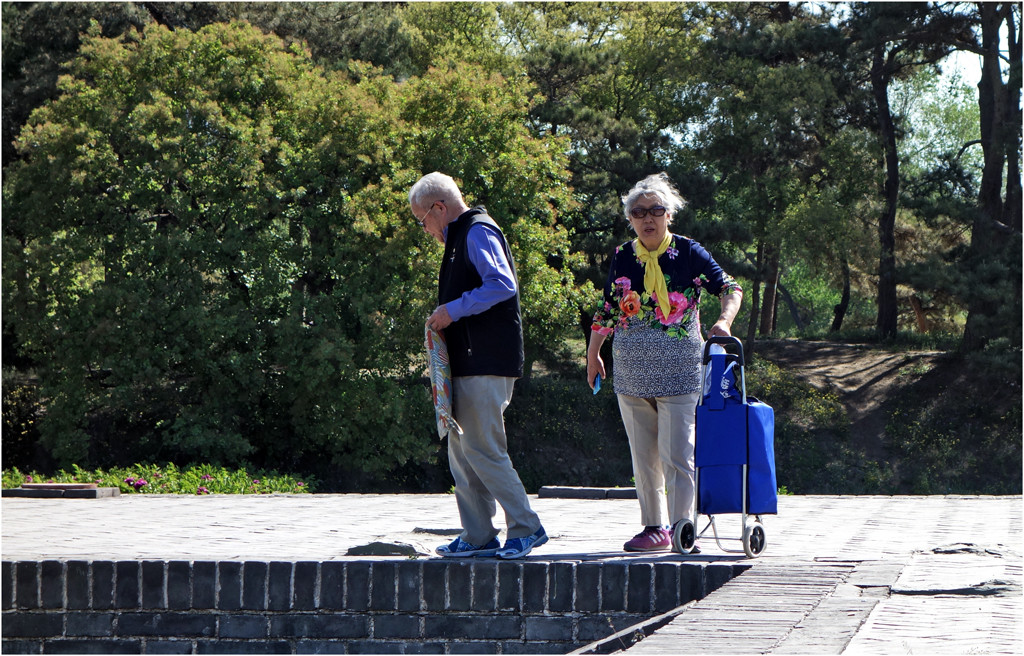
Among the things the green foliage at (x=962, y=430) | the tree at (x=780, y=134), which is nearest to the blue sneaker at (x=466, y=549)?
the green foliage at (x=962, y=430)

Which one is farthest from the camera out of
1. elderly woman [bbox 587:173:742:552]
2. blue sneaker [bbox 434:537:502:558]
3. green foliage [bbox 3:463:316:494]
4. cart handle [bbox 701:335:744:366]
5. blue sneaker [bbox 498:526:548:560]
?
green foliage [bbox 3:463:316:494]

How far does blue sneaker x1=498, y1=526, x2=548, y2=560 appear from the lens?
481 cm

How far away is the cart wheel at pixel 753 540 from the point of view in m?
4.71

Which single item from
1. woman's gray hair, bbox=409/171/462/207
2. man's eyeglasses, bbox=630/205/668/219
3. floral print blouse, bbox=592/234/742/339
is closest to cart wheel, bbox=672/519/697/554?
floral print blouse, bbox=592/234/742/339

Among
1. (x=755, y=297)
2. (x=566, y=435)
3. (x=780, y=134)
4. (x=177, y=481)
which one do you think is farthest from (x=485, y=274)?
(x=780, y=134)

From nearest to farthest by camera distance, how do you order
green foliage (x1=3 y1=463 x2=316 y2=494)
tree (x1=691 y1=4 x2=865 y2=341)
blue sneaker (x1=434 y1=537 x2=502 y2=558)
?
blue sneaker (x1=434 y1=537 x2=502 y2=558) < green foliage (x1=3 y1=463 x2=316 y2=494) < tree (x1=691 y1=4 x2=865 y2=341)

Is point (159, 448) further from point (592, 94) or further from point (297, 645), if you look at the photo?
point (297, 645)

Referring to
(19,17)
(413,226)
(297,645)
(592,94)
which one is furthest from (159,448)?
(297,645)

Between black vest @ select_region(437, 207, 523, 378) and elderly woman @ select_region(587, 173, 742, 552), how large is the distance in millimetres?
520

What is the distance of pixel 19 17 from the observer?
2494 cm

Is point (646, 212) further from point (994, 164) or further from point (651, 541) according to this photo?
point (994, 164)

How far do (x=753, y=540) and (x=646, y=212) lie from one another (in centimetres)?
154

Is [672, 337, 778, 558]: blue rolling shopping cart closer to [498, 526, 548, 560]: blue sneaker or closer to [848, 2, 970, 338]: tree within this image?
[498, 526, 548, 560]: blue sneaker

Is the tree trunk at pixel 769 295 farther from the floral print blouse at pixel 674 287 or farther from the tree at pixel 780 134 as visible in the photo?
the floral print blouse at pixel 674 287
